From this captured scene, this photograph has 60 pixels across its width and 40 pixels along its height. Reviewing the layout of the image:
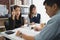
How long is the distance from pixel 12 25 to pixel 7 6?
4.50 feet

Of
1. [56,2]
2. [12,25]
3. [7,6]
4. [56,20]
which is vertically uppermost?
[56,2]

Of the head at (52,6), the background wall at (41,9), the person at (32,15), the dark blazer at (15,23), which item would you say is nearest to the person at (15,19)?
the dark blazer at (15,23)

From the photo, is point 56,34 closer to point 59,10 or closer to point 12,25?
point 59,10

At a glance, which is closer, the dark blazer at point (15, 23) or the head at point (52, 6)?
the head at point (52, 6)

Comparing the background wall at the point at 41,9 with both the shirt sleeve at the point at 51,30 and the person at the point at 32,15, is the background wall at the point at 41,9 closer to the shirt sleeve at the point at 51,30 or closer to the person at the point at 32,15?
the person at the point at 32,15

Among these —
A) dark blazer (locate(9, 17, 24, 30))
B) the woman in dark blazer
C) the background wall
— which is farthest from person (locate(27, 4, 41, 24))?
the background wall

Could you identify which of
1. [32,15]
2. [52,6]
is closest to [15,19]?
[32,15]

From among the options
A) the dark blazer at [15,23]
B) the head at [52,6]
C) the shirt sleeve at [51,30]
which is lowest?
the dark blazer at [15,23]

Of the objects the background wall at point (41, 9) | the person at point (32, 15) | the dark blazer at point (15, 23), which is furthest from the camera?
the background wall at point (41, 9)

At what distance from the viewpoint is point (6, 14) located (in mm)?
4496

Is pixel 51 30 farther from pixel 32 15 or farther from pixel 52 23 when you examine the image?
pixel 32 15

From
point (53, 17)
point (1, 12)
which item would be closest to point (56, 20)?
point (53, 17)

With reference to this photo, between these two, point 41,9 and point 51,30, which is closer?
point 51,30

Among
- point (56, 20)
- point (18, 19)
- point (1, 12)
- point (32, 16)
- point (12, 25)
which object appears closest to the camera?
point (56, 20)
